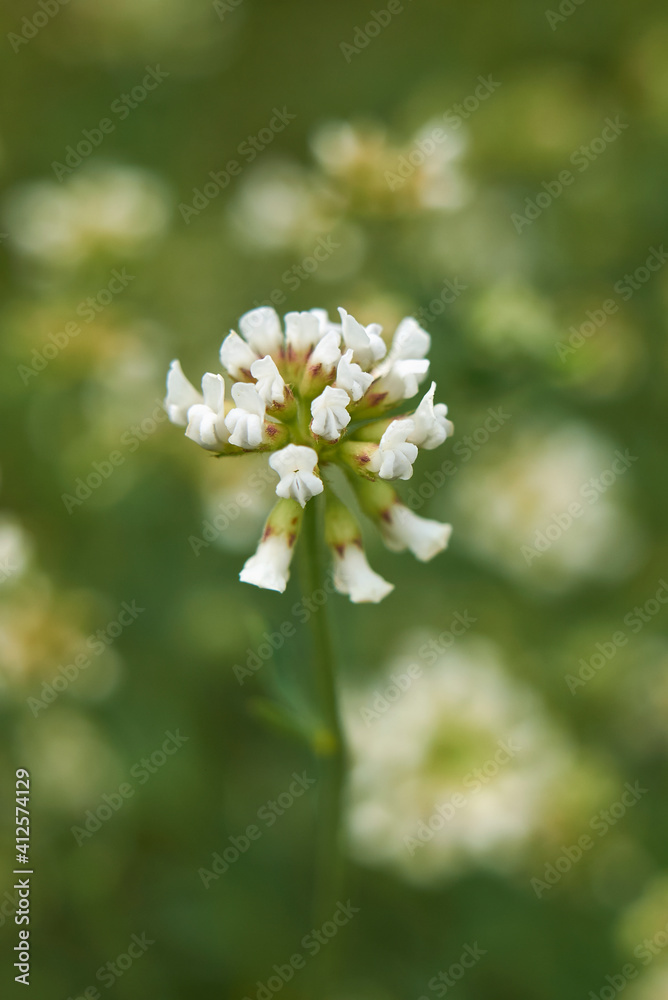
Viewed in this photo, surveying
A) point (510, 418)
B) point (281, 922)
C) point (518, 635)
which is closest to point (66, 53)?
point (510, 418)

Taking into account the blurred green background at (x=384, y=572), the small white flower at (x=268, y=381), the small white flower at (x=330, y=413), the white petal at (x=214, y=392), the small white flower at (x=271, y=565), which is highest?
the small white flower at (x=330, y=413)

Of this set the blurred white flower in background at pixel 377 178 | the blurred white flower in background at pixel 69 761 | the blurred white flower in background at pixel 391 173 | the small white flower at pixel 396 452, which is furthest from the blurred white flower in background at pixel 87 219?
the small white flower at pixel 396 452

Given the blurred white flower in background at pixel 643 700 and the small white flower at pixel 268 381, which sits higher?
the small white flower at pixel 268 381

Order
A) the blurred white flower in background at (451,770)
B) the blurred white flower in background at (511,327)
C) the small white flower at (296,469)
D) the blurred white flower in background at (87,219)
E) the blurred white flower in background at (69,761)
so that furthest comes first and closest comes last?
the blurred white flower in background at (87,219)
the blurred white flower in background at (69,761)
the blurred white flower in background at (451,770)
the blurred white flower in background at (511,327)
the small white flower at (296,469)

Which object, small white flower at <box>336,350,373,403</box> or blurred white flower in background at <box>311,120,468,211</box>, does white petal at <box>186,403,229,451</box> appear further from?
blurred white flower in background at <box>311,120,468,211</box>

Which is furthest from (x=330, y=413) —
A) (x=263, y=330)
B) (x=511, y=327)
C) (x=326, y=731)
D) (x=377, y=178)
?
(x=377, y=178)

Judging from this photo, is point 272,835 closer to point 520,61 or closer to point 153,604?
point 153,604

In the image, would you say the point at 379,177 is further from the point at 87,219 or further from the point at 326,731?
the point at 326,731

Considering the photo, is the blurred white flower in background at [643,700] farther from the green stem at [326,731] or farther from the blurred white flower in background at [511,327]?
the green stem at [326,731]
